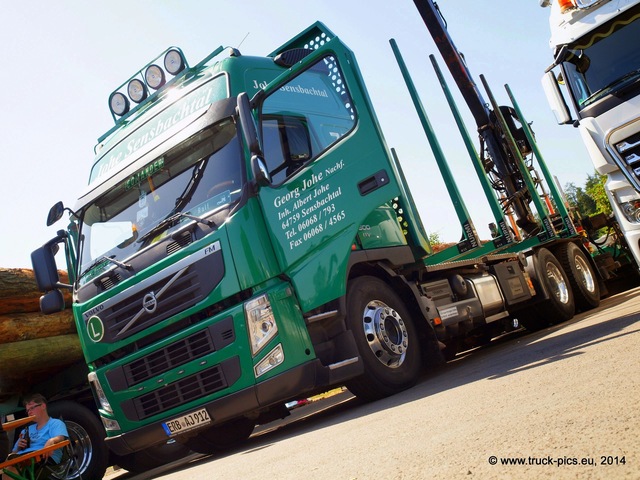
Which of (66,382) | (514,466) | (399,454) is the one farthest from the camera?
(66,382)

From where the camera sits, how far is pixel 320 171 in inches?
233

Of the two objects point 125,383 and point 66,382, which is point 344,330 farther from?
point 66,382

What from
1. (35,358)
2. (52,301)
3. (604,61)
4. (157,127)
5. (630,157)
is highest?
(157,127)

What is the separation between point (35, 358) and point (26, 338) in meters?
0.28

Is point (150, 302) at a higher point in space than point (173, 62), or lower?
lower

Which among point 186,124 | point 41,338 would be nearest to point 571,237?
point 186,124

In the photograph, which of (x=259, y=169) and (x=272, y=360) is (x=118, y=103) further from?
(x=272, y=360)

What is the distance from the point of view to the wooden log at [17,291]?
819cm

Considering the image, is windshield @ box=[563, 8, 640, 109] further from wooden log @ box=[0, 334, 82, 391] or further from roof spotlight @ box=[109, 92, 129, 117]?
wooden log @ box=[0, 334, 82, 391]

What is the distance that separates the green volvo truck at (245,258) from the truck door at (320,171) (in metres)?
0.01

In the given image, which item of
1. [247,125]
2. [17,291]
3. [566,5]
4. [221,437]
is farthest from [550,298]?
[17,291]

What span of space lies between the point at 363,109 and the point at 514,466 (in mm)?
4222

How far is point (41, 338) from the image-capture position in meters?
8.45

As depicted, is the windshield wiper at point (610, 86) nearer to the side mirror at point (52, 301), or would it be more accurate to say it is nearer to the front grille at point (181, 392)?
the front grille at point (181, 392)
